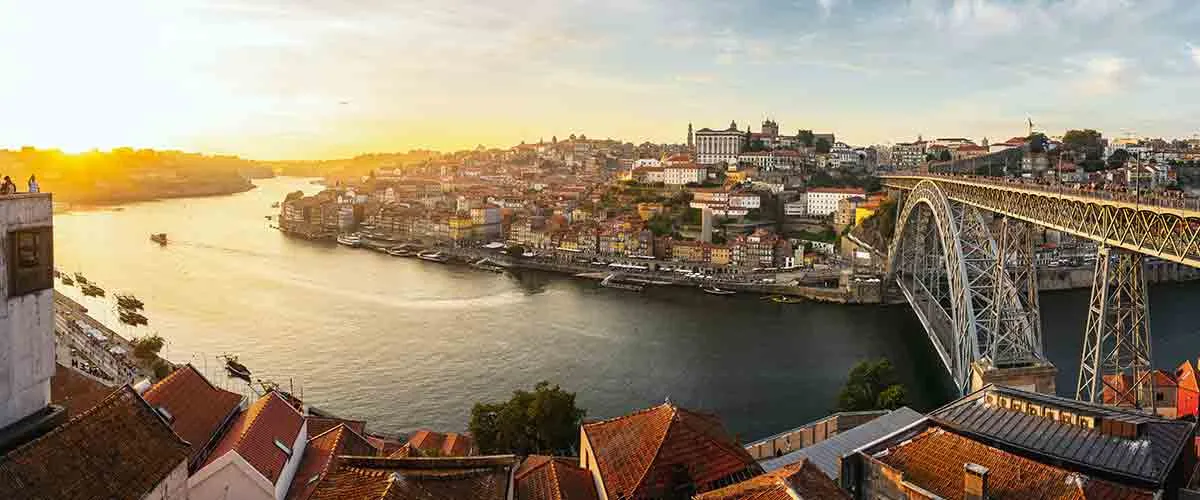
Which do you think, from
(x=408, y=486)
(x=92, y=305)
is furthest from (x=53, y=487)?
(x=92, y=305)

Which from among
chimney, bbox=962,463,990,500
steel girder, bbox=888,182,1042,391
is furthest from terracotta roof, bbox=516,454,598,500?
steel girder, bbox=888,182,1042,391

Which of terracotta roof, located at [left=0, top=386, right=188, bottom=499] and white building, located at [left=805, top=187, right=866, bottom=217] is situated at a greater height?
white building, located at [left=805, top=187, right=866, bottom=217]

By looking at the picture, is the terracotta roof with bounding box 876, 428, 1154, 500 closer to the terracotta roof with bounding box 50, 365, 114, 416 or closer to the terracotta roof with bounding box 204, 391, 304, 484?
the terracotta roof with bounding box 204, 391, 304, 484

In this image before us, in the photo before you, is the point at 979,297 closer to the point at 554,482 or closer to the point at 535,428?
the point at 535,428

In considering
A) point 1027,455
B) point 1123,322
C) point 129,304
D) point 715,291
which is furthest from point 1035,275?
point 129,304

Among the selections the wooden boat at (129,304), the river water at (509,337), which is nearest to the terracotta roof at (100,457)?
the river water at (509,337)

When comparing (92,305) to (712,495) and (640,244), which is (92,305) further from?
(712,495)

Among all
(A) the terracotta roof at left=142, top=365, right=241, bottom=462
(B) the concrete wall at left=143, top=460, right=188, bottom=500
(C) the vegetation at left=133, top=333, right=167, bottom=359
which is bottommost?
(C) the vegetation at left=133, top=333, right=167, bottom=359
